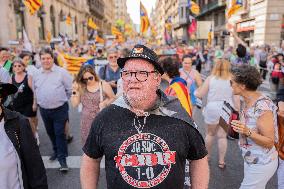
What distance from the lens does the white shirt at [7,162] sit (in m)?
1.96

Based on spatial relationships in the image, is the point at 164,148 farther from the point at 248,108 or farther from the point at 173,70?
the point at 173,70

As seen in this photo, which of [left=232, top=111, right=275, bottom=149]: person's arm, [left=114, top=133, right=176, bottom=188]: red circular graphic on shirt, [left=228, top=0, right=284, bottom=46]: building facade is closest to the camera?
[left=114, top=133, right=176, bottom=188]: red circular graphic on shirt

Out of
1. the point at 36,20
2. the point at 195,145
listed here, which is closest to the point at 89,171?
the point at 195,145

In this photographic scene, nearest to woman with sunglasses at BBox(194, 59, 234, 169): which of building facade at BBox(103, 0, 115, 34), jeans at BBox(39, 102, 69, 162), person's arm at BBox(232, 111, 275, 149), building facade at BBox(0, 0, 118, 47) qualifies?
person's arm at BBox(232, 111, 275, 149)

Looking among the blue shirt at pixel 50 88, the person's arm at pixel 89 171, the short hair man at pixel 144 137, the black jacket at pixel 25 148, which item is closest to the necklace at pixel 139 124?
the short hair man at pixel 144 137

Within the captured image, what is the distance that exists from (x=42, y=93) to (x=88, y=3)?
60764 millimetres

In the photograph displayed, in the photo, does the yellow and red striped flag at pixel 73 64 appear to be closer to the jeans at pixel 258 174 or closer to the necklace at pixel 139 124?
the jeans at pixel 258 174

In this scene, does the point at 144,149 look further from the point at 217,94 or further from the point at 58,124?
the point at 58,124

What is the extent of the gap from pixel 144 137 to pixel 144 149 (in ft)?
0.24

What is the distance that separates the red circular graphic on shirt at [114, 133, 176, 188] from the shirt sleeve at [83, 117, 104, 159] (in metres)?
0.20

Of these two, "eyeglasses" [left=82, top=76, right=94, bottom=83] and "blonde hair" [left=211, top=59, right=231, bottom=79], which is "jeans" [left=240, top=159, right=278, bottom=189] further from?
"eyeglasses" [left=82, top=76, right=94, bottom=83]

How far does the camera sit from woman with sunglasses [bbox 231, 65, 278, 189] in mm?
2697

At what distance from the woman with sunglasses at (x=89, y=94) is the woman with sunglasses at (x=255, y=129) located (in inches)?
78.9

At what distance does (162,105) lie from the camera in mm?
1940
